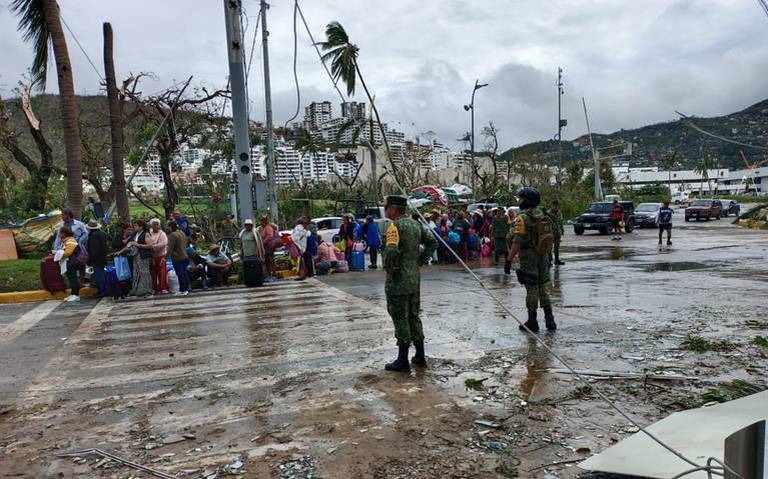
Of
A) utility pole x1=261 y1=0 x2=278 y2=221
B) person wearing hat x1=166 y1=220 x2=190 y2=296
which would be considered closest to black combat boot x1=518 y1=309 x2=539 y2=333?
person wearing hat x1=166 y1=220 x2=190 y2=296

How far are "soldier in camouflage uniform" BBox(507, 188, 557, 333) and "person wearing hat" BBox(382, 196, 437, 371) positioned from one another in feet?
6.48

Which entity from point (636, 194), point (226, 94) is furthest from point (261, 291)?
point (636, 194)

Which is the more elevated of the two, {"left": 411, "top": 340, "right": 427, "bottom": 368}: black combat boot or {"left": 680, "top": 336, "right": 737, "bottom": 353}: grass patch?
{"left": 411, "top": 340, "right": 427, "bottom": 368}: black combat boot

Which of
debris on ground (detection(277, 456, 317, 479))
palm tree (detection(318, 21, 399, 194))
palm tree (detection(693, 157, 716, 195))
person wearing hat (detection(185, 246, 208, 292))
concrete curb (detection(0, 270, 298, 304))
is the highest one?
palm tree (detection(693, 157, 716, 195))

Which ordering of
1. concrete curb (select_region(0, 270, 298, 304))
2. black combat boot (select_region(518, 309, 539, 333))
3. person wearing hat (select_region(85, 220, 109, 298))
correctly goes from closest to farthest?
black combat boot (select_region(518, 309, 539, 333))
person wearing hat (select_region(85, 220, 109, 298))
concrete curb (select_region(0, 270, 298, 304))

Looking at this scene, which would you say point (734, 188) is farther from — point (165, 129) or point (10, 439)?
point (10, 439)

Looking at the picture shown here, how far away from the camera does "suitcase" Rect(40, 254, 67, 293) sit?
37.7 ft

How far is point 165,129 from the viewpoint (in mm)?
21422

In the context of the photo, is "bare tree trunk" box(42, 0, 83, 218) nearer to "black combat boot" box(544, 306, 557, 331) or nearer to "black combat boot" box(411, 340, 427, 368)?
"black combat boot" box(411, 340, 427, 368)

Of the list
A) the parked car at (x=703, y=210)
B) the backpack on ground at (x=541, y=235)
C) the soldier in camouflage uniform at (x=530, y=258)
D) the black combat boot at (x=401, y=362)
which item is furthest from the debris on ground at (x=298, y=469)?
the parked car at (x=703, y=210)

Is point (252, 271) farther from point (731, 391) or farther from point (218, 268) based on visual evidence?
point (731, 391)

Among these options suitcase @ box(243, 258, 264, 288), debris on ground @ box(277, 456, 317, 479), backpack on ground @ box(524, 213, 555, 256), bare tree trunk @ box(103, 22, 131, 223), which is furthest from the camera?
bare tree trunk @ box(103, 22, 131, 223)

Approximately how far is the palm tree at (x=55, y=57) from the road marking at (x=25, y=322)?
3606 millimetres

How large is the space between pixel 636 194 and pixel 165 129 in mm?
59561
